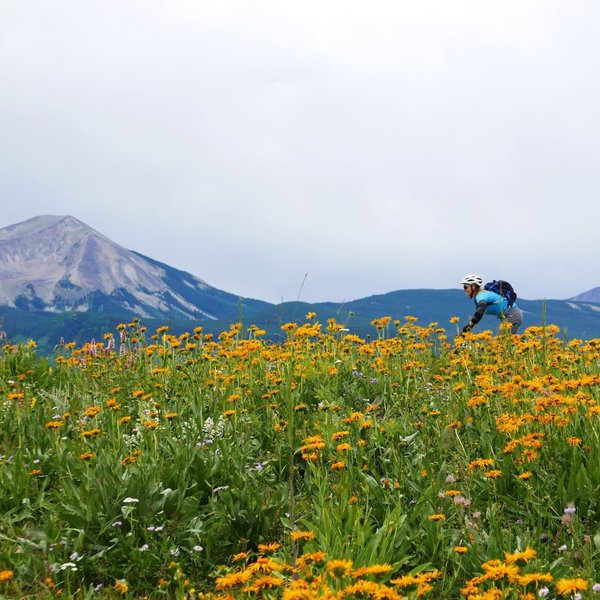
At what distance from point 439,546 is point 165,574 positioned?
1787 millimetres

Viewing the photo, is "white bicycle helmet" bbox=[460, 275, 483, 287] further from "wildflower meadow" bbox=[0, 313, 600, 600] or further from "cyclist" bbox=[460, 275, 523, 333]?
"wildflower meadow" bbox=[0, 313, 600, 600]

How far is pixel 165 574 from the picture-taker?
4035 mm

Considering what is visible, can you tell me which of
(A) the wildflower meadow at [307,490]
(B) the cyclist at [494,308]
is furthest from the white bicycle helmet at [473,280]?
(A) the wildflower meadow at [307,490]

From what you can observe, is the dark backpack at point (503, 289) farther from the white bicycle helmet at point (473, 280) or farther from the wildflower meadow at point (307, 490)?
the wildflower meadow at point (307, 490)

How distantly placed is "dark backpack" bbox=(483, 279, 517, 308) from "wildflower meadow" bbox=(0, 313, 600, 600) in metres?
6.14

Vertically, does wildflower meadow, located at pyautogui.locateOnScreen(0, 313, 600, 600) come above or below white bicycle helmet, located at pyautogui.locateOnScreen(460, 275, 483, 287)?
below

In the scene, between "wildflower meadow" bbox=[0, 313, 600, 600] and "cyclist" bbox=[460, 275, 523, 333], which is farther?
"cyclist" bbox=[460, 275, 523, 333]

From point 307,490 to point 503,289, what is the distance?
9.48 meters

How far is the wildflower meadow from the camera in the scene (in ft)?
11.7

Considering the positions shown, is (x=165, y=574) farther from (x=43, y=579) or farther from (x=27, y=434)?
(x=27, y=434)

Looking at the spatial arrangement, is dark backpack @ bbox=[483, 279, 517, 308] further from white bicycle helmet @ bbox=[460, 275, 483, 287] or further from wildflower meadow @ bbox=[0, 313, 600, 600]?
wildflower meadow @ bbox=[0, 313, 600, 600]

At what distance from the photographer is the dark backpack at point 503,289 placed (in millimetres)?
13156

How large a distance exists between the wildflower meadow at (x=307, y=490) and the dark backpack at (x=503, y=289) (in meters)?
6.14

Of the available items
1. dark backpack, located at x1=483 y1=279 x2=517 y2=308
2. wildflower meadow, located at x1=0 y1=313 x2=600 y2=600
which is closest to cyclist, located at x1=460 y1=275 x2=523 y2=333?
dark backpack, located at x1=483 y1=279 x2=517 y2=308
